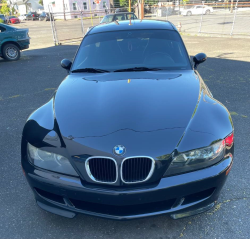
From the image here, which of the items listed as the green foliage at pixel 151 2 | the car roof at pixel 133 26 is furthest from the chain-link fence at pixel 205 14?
Answer: the car roof at pixel 133 26

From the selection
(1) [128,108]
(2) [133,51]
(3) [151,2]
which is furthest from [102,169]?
(3) [151,2]

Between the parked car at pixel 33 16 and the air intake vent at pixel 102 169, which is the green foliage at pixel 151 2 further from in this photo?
the parked car at pixel 33 16

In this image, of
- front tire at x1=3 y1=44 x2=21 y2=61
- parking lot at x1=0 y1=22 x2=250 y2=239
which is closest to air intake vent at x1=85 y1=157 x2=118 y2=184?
parking lot at x1=0 y1=22 x2=250 y2=239

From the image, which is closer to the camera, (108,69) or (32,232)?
(32,232)

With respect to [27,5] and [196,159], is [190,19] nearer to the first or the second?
[196,159]

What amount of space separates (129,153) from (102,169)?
25cm

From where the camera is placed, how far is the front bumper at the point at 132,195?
1.89 meters

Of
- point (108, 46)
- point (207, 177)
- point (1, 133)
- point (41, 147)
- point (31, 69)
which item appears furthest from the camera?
point (31, 69)

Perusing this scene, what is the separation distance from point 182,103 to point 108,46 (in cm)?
171

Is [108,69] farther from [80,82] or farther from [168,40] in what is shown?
[168,40]

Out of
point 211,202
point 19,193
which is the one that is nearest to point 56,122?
point 19,193

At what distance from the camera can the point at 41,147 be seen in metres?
2.12

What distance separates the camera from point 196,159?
6.50 feet

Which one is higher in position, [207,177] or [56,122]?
[56,122]
